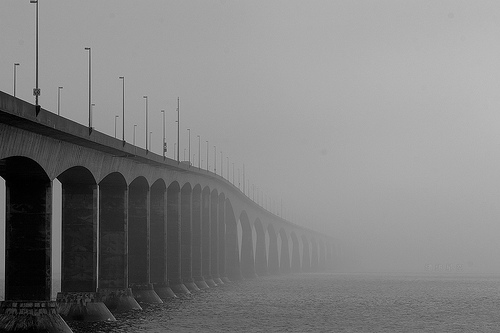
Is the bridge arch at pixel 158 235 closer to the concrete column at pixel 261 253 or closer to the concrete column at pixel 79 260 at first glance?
the concrete column at pixel 79 260

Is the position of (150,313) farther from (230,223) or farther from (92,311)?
(230,223)

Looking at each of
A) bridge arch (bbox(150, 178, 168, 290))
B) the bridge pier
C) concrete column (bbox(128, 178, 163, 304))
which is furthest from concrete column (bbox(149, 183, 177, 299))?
the bridge pier

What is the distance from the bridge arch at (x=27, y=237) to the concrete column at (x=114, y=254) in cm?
1774

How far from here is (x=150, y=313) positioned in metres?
67.2

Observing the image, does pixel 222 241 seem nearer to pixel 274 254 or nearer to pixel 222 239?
pixel 222 239

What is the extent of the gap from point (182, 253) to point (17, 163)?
4921cm

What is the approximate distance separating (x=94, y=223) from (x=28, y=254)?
33.8 feet

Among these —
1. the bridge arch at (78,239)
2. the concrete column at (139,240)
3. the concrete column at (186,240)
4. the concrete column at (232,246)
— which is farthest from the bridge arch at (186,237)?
the bridge arch at (78,239)

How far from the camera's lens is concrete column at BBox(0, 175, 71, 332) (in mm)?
47750

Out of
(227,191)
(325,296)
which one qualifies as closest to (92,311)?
(325,296)

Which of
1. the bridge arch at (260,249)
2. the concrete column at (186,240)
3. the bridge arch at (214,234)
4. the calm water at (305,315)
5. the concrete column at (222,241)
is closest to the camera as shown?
the calm water at (305,315)

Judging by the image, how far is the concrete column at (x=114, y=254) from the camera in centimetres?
6625

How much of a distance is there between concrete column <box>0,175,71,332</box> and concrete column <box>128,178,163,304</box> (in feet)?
84.1

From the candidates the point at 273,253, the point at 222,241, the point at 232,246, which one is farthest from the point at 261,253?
the point at 222,241
